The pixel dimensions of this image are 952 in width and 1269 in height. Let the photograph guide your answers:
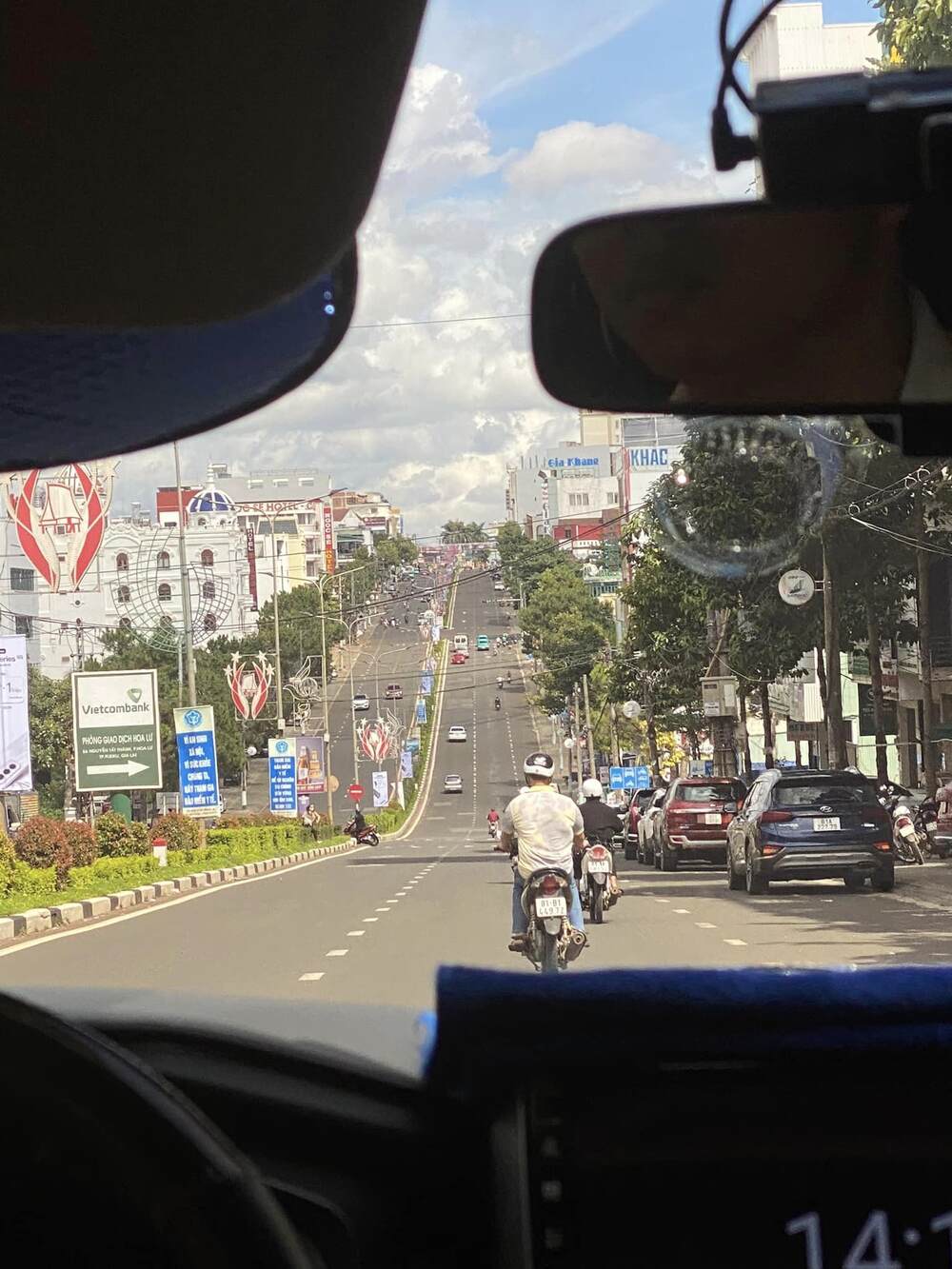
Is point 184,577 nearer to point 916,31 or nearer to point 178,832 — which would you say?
point 916,31

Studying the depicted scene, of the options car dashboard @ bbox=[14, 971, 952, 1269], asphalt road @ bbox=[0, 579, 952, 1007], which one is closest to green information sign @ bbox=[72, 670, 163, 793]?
asphalt road @ bbox=[0, 579, 952, 1007]

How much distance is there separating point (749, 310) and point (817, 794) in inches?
146

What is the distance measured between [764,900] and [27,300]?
788 centimetres

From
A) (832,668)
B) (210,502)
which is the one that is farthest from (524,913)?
(210,502)

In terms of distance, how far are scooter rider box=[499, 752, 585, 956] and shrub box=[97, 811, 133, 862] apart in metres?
2.19

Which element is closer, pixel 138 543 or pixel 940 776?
pixel 138 543

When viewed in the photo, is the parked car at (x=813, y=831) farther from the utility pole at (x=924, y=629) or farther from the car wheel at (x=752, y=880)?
the utility pole at (x=924, y=629)

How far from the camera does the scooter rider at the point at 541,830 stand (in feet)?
27.5

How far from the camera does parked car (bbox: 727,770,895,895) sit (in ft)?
16.6

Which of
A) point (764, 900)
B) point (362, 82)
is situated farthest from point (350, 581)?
point (764, 900)

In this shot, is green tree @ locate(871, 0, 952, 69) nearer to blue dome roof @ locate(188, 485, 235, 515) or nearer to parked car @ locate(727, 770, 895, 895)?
blue dome roof @ locate(188, 485, 235, 515)

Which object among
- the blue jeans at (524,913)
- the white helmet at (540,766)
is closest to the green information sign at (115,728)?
the white helmet at (540,766)

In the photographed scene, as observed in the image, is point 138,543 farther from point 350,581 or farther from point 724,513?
point 724,513

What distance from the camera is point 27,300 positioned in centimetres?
157
